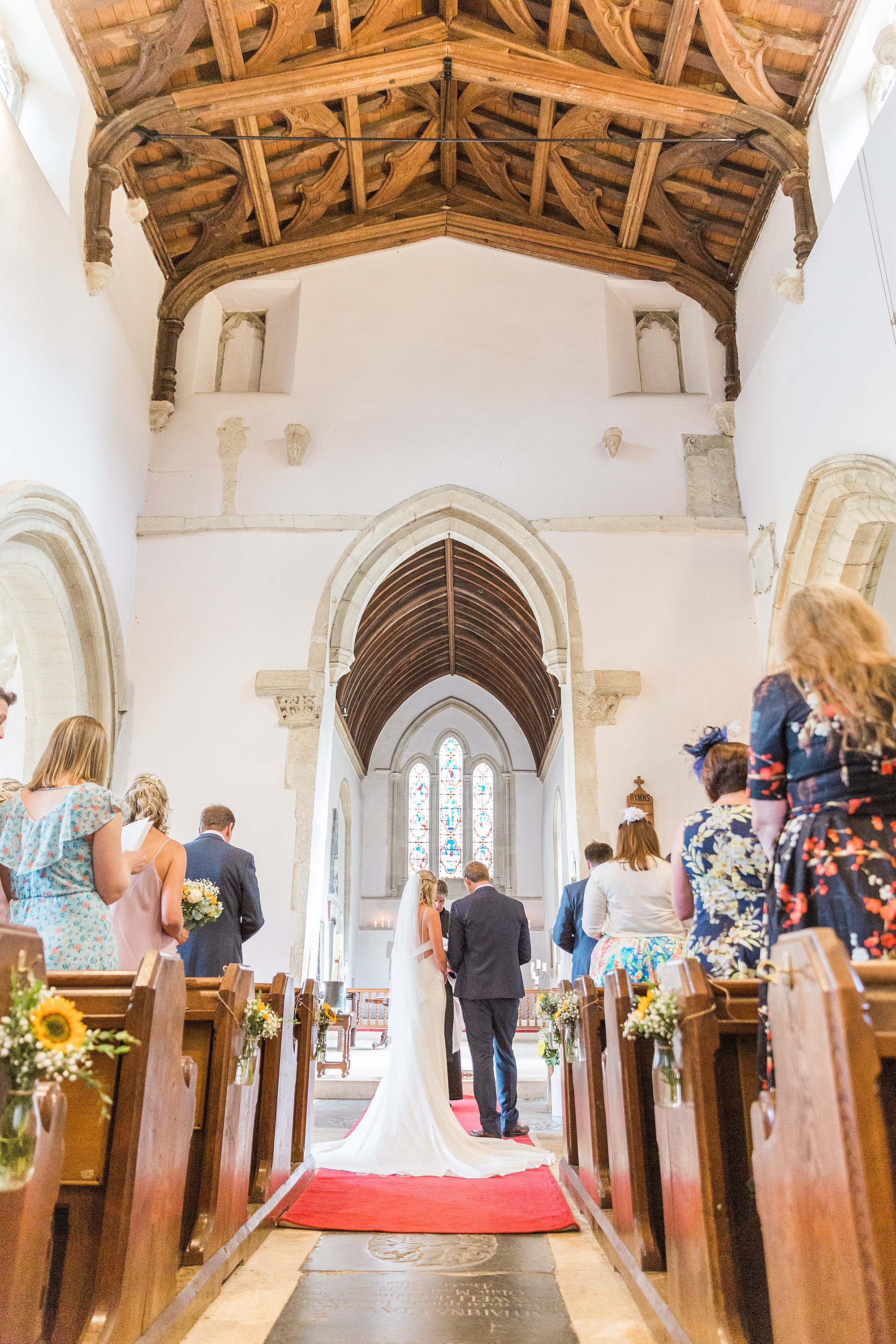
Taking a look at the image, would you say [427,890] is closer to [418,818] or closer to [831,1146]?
[831,1146]

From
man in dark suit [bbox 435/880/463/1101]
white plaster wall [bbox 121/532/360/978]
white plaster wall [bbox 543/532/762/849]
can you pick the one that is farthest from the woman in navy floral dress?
white plaster wall [bbox 121/532/360/978]

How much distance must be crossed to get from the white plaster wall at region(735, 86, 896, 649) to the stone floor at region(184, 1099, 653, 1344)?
3.96 meters

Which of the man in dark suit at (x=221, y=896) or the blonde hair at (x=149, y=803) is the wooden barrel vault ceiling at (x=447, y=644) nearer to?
the man in dark suit at (x=221, y=896)

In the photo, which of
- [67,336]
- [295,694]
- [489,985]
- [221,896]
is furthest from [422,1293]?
[67,336]

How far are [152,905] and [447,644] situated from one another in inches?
506

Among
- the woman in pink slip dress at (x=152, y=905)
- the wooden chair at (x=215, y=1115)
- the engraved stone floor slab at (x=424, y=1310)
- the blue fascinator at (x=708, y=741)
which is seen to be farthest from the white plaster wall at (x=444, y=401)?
the engraved stone floor slab at (x=424, y=1310)

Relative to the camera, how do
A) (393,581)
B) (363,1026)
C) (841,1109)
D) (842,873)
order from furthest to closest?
(363,1026)
(393,581)
(842,873)
(841,1109)

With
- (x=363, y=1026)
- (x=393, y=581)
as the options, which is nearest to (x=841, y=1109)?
(x=393, y=581)

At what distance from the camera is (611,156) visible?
7195mm

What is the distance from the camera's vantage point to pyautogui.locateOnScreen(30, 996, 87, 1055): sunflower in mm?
1326

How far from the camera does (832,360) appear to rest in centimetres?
550

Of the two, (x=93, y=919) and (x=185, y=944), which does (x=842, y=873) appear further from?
(x=185, y=944)

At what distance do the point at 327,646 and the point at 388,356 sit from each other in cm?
245

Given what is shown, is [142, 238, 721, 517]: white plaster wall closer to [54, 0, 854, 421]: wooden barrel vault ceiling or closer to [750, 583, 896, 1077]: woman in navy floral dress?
[54, 0, 854, 421]: wooden barrel vault ceiling
